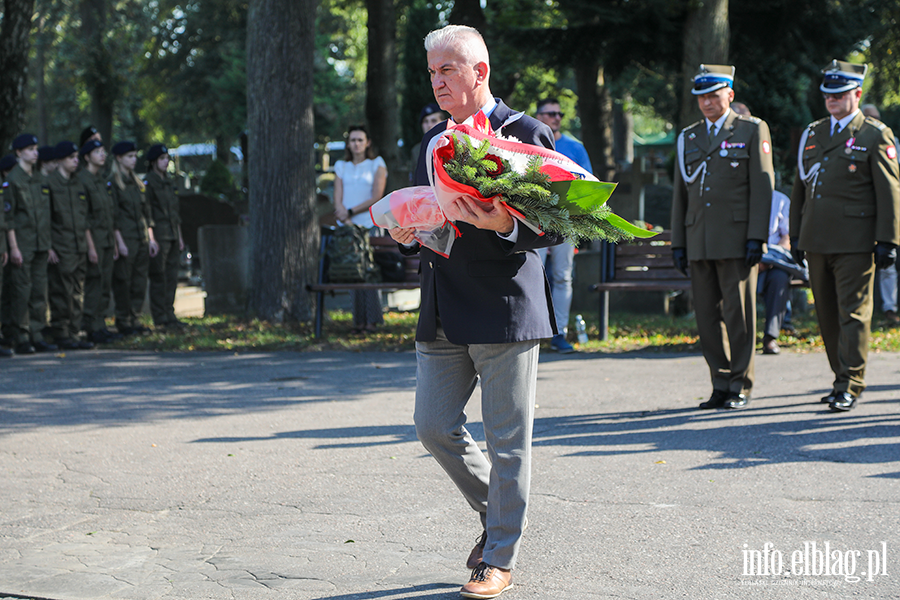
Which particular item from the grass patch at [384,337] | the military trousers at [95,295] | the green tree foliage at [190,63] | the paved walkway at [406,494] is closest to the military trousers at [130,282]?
the military trousers at [95,295]

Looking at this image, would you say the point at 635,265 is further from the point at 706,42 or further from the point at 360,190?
the point at 706,42

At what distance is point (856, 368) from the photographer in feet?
21.7

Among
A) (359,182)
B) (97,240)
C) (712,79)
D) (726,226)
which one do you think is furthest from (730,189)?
(97,240)

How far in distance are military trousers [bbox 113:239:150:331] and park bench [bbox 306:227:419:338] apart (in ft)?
7.99

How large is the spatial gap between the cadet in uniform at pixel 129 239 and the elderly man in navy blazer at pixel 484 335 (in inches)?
334

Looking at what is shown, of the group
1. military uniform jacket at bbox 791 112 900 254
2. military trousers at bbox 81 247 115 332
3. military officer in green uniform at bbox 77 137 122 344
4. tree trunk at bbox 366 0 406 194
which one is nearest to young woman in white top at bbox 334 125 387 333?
military officer in green uniform at bbox 77 137 122 344

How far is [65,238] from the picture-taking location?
1059 cm

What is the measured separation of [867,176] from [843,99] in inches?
21.9

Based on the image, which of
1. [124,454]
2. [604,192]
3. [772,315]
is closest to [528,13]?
[772,315]

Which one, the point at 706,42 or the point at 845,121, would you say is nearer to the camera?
the point at 845,121

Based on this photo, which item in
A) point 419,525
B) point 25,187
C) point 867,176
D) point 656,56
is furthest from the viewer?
point 656,56

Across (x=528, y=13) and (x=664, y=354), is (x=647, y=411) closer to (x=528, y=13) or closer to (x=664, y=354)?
(x=664, y=354)

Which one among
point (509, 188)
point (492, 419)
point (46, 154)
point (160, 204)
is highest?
point (46, 154)

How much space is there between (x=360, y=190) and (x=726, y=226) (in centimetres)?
506
